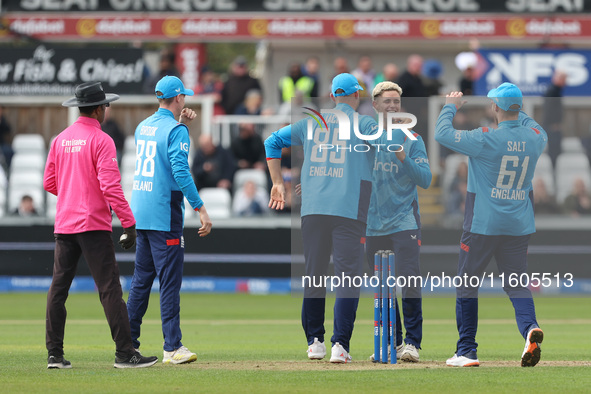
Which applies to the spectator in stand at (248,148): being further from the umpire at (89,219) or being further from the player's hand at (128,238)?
the player's hand at (128,238)

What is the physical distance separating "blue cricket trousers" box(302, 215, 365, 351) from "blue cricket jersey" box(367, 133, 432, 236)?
0.25 meters

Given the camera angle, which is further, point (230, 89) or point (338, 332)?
point (230, 89)

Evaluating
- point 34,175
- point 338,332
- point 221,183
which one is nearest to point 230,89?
point 221,183

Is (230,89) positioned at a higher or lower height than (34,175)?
higher

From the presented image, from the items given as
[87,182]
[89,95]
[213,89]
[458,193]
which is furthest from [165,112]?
[213,89]

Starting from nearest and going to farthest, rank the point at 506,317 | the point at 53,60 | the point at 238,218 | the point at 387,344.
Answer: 1. the point at 387,344
2. the point at 506,317
3. the point at 238,218
4. the point at 53,60

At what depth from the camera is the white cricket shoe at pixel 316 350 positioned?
10023 mm

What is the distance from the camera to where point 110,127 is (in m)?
20.5

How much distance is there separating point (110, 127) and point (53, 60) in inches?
71.9

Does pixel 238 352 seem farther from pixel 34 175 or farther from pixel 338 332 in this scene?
pixel 34 175

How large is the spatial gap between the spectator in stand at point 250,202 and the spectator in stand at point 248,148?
0.86m

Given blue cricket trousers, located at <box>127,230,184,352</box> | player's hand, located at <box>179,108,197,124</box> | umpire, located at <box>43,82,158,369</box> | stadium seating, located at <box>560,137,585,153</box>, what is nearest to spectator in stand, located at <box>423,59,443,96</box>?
stadium seating, located at <box>560,137,585,153</box>

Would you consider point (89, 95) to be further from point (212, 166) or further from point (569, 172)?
point (212, 166)

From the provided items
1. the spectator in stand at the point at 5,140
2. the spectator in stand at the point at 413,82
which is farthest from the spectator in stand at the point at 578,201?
the spectator in stand at the point at 5,140
